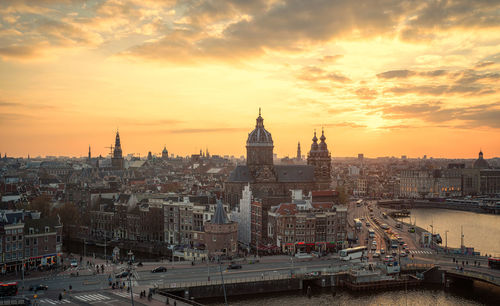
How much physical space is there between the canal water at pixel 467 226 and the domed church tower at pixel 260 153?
42812mm

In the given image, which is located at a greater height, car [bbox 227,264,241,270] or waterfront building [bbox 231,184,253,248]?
waterfront building [bbox 231,184,253,248]

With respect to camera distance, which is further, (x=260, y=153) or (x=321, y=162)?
(x=321, y=162)

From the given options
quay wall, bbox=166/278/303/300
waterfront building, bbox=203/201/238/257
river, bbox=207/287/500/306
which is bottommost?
river, bbox=207/287/500/306

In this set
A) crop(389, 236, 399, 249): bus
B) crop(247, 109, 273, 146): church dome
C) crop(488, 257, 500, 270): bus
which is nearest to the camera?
crop(488, 257, 500, 270): bus

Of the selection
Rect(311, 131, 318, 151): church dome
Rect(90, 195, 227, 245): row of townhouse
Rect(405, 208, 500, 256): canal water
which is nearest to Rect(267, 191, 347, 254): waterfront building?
Rect(90, 195, 227, 245): row of townhouse

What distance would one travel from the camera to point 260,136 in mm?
115562

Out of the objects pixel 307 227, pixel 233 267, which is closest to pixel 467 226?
pixel 307 227

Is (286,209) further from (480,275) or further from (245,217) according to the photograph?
(480,275)

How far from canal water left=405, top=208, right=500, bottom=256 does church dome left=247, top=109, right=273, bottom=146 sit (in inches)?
1824

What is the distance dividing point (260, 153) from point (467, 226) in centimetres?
6484

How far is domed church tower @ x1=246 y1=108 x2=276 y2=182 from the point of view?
112500 millimetres

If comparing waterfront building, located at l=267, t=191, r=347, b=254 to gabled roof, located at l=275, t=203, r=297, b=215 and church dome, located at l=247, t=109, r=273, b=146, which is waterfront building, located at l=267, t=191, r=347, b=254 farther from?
church dome, located at l=247, t=109, r=273, b=146

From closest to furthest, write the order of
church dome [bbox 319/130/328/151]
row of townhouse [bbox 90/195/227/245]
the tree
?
row of townhouse [bbox 90/195/227/245] → the tree → church dome [bbox 319/130/328/151]

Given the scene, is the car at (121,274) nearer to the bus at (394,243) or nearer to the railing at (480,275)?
the railing at (480,275)
